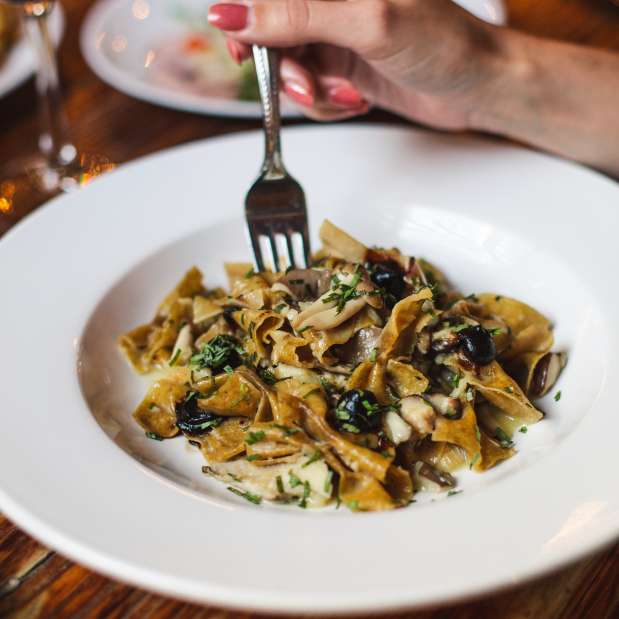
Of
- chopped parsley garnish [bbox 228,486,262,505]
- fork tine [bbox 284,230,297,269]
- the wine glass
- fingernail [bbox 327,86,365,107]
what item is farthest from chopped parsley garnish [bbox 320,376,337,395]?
the wine glass

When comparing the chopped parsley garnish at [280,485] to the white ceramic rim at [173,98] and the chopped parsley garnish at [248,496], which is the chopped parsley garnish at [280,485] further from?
the white ceramic rim at [173,98]

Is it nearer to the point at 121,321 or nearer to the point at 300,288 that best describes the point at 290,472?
the point at 300,288

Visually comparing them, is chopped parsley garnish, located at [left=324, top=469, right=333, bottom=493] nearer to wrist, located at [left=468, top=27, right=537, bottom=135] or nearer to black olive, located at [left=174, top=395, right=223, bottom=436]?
black olive, located at [left=174, top=395, right=223, bottom=436]

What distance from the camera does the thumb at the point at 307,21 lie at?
2.73m

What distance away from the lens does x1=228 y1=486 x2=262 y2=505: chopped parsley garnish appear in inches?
84.1

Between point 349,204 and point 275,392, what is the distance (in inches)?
42.0

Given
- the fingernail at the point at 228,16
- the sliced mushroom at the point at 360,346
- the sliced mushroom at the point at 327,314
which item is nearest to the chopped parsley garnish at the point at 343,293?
the sliced mushroom at the point at 327,314

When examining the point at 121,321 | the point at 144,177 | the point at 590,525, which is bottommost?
the point at 121,321

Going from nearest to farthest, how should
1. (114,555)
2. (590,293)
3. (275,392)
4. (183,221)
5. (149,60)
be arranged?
(114,555) → (275,392) → (590,293) → (183,221) → (149,60)

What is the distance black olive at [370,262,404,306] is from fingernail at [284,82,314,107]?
3.66ft

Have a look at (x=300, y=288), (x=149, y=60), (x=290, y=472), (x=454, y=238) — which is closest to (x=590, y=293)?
(x=454, y=238)

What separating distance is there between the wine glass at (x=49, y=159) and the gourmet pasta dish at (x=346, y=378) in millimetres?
1253

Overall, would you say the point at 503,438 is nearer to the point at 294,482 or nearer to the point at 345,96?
the point at 294,482

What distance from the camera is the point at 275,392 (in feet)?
7.78
